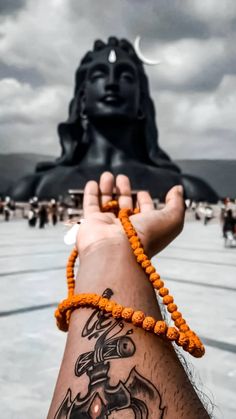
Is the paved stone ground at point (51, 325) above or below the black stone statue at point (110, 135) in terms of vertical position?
below

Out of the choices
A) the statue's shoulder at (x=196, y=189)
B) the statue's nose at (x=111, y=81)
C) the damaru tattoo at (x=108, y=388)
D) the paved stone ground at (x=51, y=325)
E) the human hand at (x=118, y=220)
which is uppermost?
the statue's nose at (x=111, y=81)

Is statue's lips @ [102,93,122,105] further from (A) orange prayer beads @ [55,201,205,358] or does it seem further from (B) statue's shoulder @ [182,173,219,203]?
(A) orange prayer beads @ [55,201,205,358]

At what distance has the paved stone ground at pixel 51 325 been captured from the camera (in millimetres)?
1758

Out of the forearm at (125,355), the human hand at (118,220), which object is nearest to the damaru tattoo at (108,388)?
the forearm at (125,355)

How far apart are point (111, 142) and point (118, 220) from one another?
20.4 meters

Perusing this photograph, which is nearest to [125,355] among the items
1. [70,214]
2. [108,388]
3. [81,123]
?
[108,388]

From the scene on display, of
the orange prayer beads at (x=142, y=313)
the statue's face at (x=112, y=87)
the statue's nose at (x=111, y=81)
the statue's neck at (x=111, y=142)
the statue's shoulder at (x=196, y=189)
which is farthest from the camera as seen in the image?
the statue's shoulder at (x=196, y=189)

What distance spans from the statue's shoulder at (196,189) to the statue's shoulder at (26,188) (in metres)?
7.21

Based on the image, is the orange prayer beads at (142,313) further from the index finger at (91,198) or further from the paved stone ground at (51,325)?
the paved stone ground at (51,325)

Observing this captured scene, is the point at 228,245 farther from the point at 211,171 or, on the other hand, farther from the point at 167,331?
the point at 211,171

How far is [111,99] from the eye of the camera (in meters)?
20.1

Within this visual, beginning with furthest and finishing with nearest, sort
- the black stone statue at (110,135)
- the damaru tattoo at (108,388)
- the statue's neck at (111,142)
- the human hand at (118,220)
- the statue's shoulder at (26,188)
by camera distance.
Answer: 1. the statue's shoulder at (26,188)
2. the statue's neck at (111,142)
3. the black stone statue at (110,135)
4. the human hand at (118,220)
5. the damaru tattoo at (108,388)

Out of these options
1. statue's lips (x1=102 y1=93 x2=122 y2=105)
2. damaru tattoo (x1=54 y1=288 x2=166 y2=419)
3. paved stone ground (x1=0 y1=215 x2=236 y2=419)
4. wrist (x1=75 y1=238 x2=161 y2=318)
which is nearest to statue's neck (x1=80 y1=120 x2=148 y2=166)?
statue's lips (x1=102 y1=93 x2=122 y2=105)

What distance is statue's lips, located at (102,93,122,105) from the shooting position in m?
20.1
